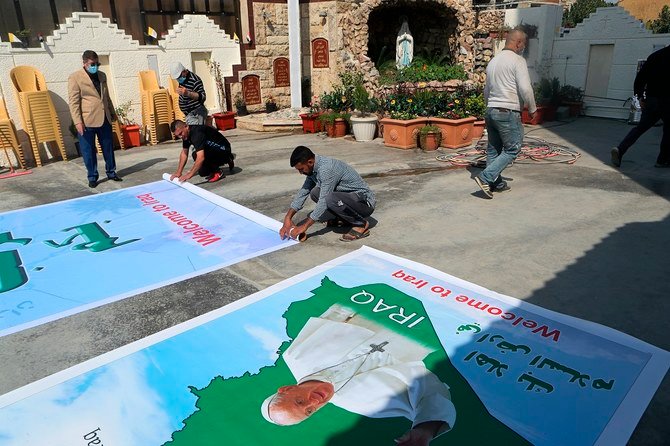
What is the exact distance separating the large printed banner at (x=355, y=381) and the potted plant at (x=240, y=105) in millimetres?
9224

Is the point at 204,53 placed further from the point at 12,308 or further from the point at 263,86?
the point at 12,308

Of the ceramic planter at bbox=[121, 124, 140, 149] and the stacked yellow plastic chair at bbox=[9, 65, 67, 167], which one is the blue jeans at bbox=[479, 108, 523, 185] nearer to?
the ceramic planter at bbox=[121, 124, 140, 149]

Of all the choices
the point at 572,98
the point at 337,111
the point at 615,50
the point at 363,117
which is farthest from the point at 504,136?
the point at 615,50

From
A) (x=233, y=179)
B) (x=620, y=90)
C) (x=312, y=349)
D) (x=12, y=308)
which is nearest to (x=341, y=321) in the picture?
(x=312, y=349)

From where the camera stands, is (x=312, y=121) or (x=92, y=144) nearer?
(x=92, y=144)

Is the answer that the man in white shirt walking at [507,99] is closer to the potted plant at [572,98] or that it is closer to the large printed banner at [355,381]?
the large printed banner at [355,381]

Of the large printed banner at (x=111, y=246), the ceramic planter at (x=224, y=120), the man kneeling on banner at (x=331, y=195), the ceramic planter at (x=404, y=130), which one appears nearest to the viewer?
the large printed banner at (x=111, y=246)

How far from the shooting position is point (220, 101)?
11250mm

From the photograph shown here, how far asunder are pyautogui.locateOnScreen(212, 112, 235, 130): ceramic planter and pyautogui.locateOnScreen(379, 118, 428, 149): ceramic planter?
14.2 ft

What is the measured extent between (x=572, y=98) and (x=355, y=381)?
36.4ft

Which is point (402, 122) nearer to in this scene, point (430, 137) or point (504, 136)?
point (430, 137)

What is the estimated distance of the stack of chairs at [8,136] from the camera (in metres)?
7.34

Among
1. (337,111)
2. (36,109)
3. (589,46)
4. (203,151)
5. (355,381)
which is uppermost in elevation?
(589,46)

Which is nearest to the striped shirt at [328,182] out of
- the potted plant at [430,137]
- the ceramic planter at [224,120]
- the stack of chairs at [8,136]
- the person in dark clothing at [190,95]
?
the person in dark clothing at [190,95]
